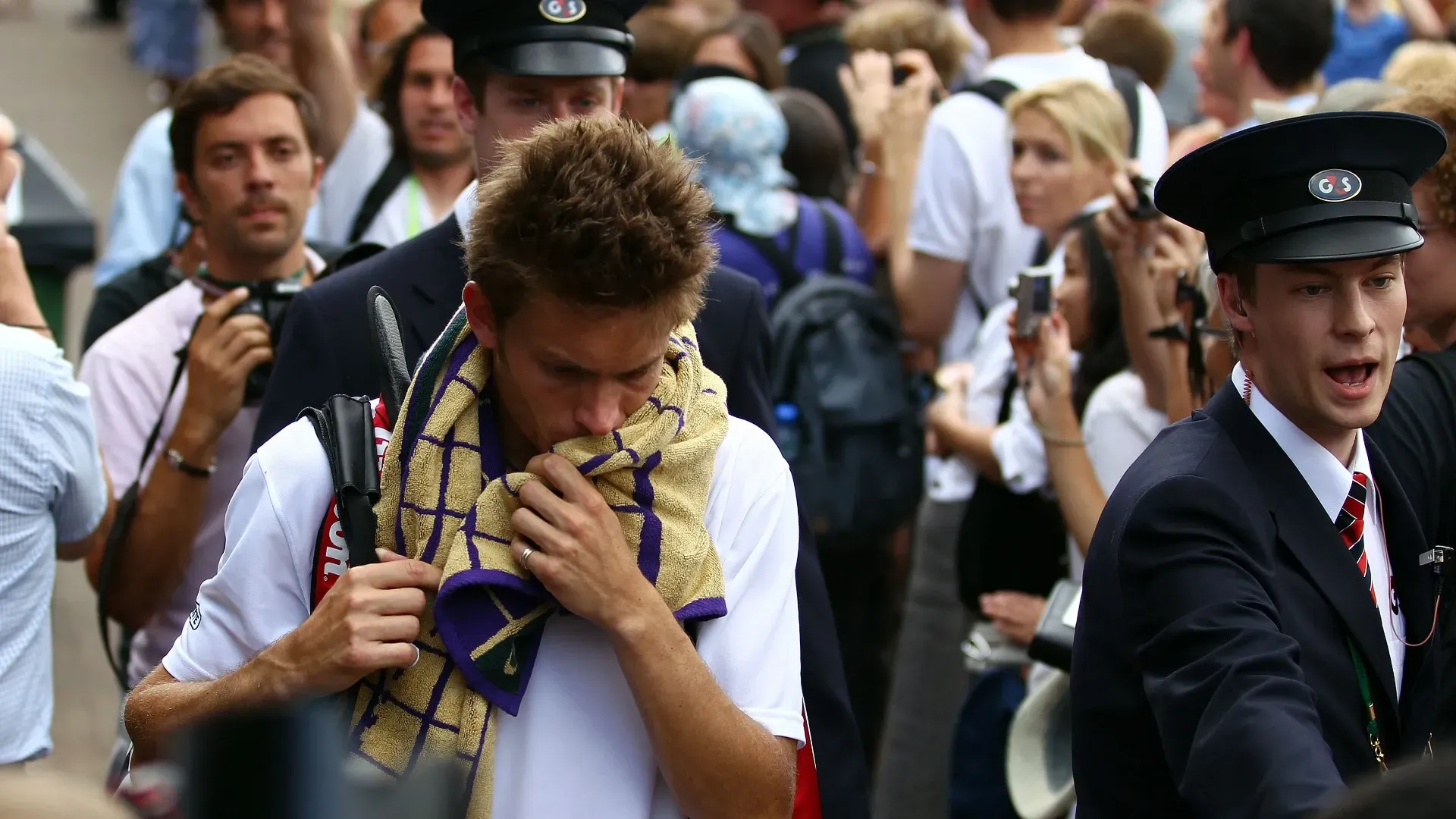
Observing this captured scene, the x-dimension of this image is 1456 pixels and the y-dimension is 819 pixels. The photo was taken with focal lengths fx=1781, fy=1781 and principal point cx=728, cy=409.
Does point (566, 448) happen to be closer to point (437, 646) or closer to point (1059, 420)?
point (437, 646)

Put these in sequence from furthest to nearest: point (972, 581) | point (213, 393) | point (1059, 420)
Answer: point (972, 581) → point (1059, 420) → point (213, 393)

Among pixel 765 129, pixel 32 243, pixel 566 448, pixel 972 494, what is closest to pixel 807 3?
pixel 765 129

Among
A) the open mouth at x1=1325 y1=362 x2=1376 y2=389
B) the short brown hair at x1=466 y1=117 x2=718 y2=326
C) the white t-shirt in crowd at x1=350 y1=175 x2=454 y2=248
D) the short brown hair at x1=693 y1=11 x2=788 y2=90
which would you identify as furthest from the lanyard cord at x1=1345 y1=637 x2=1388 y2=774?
the short brown hair at x1=693 y1=11 x2=788 y2=90

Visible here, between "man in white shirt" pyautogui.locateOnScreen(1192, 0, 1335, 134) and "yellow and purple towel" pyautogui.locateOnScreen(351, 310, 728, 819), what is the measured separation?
12.8 ft

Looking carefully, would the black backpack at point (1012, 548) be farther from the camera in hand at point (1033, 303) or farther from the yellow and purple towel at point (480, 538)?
the yellow and purple towel at point (480, 538)

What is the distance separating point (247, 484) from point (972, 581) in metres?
2.42

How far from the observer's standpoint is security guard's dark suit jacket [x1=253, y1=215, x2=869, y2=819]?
291cm

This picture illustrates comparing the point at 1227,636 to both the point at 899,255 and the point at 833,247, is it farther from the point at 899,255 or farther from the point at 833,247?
the point at 899,255

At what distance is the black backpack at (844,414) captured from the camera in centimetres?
514

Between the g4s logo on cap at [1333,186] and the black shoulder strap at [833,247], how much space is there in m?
3.29

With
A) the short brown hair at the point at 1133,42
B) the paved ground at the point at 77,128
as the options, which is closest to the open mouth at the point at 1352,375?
the short brown hair at the point at 1133,42

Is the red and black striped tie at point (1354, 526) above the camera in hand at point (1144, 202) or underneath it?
underneath

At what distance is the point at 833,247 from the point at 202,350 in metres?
2.41

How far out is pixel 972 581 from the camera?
14.5 feet
